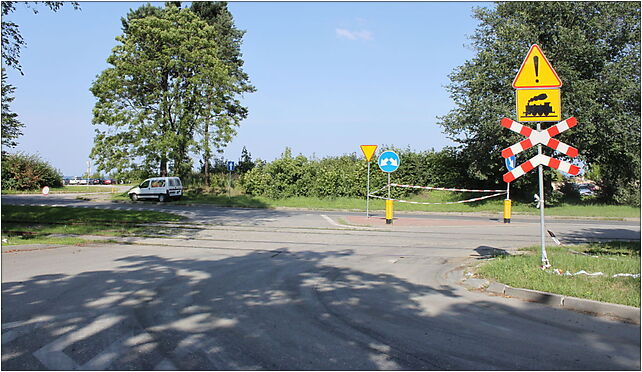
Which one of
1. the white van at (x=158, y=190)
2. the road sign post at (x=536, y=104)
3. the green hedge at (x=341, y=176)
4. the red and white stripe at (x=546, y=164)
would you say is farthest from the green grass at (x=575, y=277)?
the white van at (x=158, y=190)

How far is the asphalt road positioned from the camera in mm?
4039

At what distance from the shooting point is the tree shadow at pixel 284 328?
13.1 feet

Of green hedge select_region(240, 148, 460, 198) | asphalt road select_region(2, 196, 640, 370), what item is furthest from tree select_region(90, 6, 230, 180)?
asphalt road select_region(2, 196, 640, 370)

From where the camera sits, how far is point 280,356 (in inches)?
160

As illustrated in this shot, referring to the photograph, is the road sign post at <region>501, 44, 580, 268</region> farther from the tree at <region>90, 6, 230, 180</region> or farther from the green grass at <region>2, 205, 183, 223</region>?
the tree at <region>90, 6, 230, 180</region>

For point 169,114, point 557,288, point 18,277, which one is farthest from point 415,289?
point 169,114

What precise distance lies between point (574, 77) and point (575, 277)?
18101 mm

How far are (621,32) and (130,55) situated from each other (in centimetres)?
2972

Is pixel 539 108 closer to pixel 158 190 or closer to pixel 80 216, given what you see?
pixel 80 216

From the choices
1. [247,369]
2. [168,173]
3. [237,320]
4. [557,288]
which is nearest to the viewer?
[247,369]

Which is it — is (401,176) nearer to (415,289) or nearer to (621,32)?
(621,32)

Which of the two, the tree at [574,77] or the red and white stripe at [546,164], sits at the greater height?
the tree at [574,77]

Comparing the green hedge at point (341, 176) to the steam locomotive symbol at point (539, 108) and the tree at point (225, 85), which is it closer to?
the tree at point (225, 85)

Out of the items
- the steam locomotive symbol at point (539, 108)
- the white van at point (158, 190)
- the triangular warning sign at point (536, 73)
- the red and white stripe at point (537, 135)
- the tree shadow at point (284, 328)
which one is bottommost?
the tree shadow at point (284, 328)
